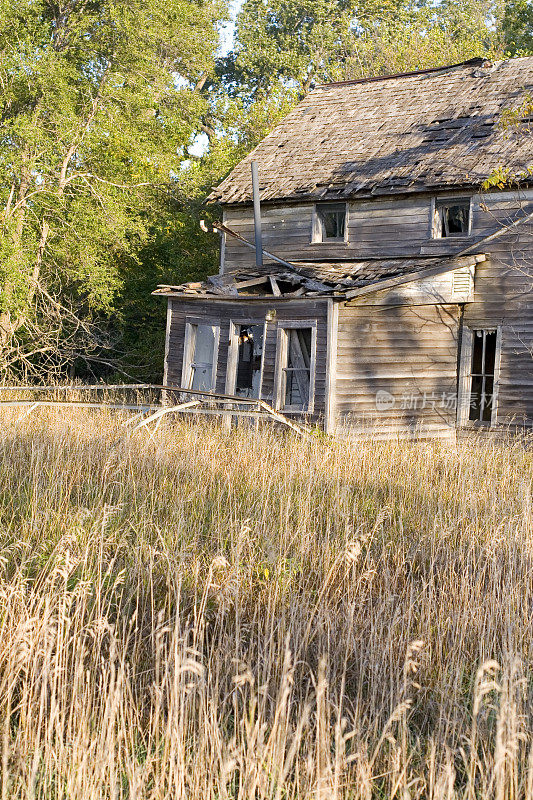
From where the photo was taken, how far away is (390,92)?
2102 centimetres

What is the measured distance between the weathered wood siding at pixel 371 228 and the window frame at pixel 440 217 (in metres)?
0.06

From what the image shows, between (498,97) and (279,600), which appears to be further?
(498,97)

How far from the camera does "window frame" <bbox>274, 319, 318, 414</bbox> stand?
15.8 meters

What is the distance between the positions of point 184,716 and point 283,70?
45251mm

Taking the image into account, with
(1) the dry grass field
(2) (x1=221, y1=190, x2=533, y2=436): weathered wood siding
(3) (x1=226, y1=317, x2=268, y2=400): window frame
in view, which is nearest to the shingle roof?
(2) (x1=221, y1=190, x2=533, y2=436): weathered wood siding

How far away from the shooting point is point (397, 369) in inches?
642

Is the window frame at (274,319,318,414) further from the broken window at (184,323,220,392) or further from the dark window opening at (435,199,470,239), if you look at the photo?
the dark window opening at (435,199,470,239)

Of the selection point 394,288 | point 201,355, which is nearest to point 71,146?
point 201,355

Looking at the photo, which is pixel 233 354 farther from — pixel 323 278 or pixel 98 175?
pixel 98 175

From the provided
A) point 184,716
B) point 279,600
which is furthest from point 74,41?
point 184,716

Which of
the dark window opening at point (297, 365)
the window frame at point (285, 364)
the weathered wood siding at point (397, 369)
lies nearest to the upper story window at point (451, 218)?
the weathered wood siding at point (397, 369)

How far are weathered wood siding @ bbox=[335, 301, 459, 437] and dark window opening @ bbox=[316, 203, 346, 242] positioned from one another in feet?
11.6

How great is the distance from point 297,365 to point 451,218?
432cm

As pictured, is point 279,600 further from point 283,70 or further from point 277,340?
point 283,70
